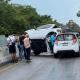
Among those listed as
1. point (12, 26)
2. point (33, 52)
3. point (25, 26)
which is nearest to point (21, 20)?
point (25, 26)

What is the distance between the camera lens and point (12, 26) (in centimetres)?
8256

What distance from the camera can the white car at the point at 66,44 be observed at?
29.0 meters

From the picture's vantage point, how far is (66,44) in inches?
1147

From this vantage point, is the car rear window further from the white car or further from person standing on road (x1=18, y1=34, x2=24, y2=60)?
person standing on road (x1=18, y1=34, x2=24, y2=60)

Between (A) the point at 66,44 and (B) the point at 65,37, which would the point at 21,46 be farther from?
(B) the point at 65,37

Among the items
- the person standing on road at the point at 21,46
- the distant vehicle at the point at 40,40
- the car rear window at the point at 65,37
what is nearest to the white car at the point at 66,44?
the car rear window at the point at 65,37

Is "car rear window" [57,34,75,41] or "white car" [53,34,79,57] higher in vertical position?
"car rear window" [57,34,75,41]

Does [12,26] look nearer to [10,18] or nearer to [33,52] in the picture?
[10,18]

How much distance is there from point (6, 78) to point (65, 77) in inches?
97.2

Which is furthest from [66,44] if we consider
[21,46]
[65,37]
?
[21,46]

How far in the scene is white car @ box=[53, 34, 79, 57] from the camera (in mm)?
29038

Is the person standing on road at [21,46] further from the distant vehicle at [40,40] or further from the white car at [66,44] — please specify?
the distant vehicle at [40,40]

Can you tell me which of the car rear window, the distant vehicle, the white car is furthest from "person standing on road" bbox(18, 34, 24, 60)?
the distant vehicle

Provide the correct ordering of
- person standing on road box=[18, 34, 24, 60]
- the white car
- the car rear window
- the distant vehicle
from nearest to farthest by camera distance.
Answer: person standing on road box=[18, 34, 24, 60] < the white car < the car rear window < the distant vehicle
